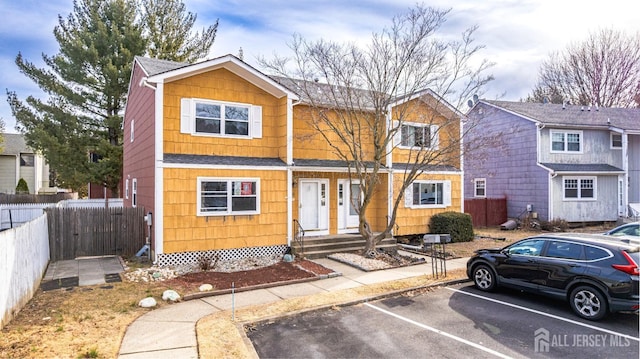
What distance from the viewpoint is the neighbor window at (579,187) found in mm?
21016

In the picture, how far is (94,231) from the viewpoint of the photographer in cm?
1304

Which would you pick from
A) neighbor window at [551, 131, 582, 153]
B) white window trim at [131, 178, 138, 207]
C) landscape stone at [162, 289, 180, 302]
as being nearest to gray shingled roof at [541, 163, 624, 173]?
neighbor window at [551, 131, 582, 153]

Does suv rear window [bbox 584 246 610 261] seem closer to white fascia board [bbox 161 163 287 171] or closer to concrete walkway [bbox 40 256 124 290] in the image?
white fascia board [bbox 161 163 287 171]

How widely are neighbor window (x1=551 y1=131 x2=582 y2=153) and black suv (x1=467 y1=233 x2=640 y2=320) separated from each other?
15.8m

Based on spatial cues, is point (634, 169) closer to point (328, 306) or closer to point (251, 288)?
point (328, 306)

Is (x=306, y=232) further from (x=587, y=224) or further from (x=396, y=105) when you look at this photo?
(x=587, y=224)

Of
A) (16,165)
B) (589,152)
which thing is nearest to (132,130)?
(589,152)

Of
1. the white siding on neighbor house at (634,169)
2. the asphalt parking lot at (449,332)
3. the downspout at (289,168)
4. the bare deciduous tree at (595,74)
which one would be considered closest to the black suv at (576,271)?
the asphalt parking lot at (449,332)

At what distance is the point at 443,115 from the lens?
1650 centimetres

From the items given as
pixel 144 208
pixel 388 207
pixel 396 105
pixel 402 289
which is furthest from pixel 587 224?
pixel 144 208

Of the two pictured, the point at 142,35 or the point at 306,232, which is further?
the point at 142,35

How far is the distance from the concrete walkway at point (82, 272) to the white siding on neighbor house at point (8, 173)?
3179cm

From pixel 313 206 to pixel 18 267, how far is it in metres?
9.47

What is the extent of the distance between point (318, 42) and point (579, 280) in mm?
10028
